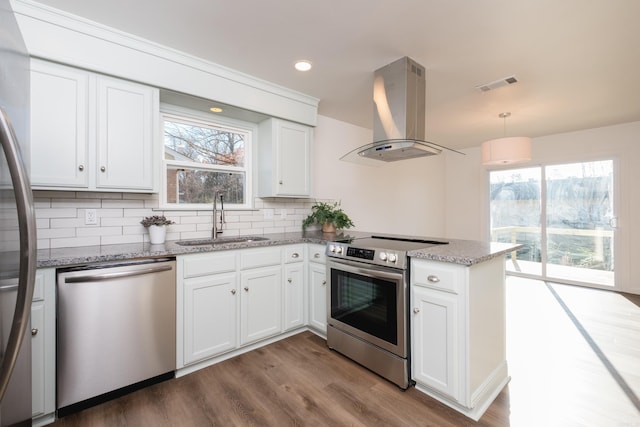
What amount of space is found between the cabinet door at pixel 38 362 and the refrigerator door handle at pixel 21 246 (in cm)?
100

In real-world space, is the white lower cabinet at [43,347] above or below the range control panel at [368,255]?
below

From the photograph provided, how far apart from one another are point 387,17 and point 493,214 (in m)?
4.88

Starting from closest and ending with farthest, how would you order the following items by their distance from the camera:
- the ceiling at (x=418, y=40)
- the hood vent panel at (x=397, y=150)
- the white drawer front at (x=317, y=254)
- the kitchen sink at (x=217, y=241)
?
the ceiling at (x=418, y=40)
the hood vent panel at (x=397, y=150)
the kitchen sink at (x=217, y=241)
the white drawer front at (x=317, y=254)

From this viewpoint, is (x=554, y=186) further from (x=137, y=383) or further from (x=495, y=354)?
(x=137, y=383)

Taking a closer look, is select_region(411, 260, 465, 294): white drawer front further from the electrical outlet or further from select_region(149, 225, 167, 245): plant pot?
the electrical outlet

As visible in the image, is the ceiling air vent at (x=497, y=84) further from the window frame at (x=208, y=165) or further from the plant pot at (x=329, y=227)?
the window frame at (x=208, y=165)

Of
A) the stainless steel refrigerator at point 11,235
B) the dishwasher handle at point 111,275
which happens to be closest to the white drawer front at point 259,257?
the dishwasher handle at point 111,275

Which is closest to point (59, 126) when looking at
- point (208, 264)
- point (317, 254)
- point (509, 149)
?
point (208, 264)

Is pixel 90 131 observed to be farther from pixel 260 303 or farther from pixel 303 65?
pixel 260 303

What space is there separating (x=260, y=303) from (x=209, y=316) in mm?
437

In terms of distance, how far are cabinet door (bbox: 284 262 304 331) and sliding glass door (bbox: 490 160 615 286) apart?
443cm

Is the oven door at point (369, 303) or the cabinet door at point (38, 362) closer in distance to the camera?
the cabinet door at point (38, 362)

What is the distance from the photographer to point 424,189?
5582 mm

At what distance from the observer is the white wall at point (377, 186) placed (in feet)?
12.3
